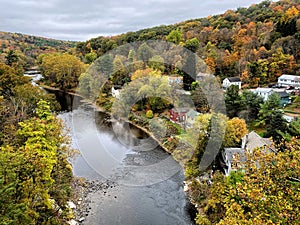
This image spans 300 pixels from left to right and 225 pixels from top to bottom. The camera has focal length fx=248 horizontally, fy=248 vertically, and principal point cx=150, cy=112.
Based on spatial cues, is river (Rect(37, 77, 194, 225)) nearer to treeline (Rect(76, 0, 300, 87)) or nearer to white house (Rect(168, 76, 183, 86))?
white house (Rect(168, 76, 183, 86))

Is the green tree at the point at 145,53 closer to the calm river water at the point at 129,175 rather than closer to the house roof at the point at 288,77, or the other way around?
the calm river water at the point at 129,175

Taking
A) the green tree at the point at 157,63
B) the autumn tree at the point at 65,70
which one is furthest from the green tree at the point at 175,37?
the autumn tree at the point at 65,70

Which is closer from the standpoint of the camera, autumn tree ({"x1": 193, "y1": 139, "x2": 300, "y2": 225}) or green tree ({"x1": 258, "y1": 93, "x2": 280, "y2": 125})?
autumn tree ({"x1": 193, "y1": 139, "x2": 300, "y2": 225})

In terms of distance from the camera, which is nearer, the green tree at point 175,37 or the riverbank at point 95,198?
the riverbank at point 95,198

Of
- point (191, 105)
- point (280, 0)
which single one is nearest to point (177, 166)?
point (191, 105)

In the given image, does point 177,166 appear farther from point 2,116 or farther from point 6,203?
point 6,203

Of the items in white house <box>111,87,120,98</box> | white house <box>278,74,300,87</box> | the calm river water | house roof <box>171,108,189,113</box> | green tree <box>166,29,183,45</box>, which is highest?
green tree <box>166,29,183,45</box>

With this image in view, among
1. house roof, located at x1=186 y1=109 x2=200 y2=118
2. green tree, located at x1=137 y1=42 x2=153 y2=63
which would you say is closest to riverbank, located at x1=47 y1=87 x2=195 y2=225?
house roof, located at x1=186 y1=109 x2=200 y2=118
